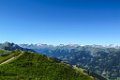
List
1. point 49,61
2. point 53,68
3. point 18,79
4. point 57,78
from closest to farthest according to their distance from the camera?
point 18,79
point 57,78
point 53,68
point 49,61

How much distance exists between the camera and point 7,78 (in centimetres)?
7138

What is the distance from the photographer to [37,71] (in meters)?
80.3

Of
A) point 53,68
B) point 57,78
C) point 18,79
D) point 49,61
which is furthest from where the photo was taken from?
point 49,61

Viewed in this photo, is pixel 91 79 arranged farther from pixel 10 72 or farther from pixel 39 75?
pixel 10 72

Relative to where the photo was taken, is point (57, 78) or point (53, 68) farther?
point (53, 68)

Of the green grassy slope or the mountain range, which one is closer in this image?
the green grassy slope

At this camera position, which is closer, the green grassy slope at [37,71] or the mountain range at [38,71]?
the green grassy slope at [37,71]

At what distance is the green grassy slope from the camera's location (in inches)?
2949

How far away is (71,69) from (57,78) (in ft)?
29.7

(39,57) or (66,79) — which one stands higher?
(39,57)

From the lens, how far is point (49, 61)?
90.3 m

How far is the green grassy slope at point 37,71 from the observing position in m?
74.9

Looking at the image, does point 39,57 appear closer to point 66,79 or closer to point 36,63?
point 36,63

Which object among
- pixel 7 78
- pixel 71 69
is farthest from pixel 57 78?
pixel 7 78
